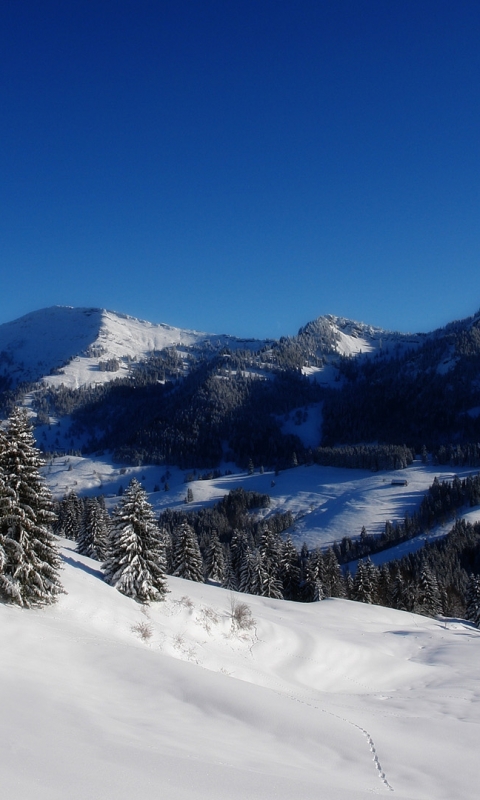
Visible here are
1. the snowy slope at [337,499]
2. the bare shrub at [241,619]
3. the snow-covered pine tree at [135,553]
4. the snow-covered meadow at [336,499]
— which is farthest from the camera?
the snow-covered meadow at [336,499]

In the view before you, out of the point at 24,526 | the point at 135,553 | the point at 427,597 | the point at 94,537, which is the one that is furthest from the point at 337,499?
the point at 24,526

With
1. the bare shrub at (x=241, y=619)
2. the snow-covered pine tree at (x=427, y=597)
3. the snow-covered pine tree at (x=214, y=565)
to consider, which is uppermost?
the bare shrub at (x=241, y=619)

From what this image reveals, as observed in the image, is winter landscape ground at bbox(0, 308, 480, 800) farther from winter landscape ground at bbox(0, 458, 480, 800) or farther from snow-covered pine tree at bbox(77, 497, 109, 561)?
snow-covered pine tree at bbox(77, 497, 109, 561)

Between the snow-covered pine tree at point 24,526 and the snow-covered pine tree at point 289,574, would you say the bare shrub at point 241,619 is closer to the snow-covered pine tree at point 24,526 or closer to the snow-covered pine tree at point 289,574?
the snow-covered pine tree at point 24,526

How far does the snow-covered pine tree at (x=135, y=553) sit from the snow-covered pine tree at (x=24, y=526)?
258 inches

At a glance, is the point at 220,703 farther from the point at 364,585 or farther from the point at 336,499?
the point at 336,499

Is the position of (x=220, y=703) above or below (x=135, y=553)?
above

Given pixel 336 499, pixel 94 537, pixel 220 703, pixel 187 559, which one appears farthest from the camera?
pixel 336 499

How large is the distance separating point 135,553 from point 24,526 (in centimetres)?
951

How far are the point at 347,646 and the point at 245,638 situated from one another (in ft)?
22.1

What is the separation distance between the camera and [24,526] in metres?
24.0

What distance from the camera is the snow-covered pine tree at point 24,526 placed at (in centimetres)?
2288

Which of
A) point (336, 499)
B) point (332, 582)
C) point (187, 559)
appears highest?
point (187, 559)

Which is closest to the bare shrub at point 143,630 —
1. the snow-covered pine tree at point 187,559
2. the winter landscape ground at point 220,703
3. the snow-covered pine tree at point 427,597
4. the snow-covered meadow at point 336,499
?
the winter landscape ground at point 220,703
